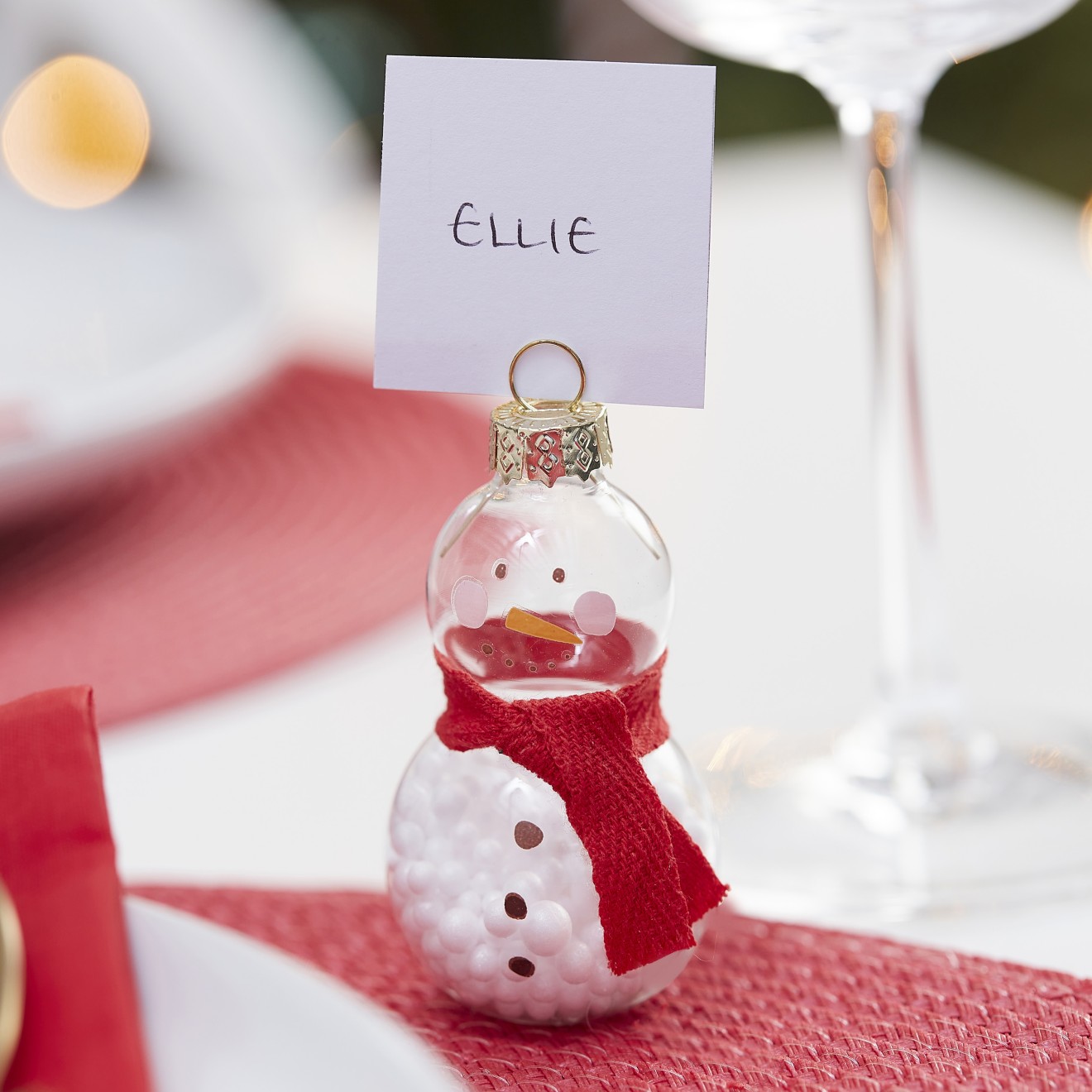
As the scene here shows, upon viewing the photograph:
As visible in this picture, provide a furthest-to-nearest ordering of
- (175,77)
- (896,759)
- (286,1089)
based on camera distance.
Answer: (175,77) < (896,759) < (286,1089)

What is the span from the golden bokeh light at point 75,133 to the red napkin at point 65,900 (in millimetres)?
727

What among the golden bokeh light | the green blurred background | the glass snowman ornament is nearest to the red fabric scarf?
the glass snowman ornament

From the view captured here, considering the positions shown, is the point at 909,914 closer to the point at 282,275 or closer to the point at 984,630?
the point at 984,630

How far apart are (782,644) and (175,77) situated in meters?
0.86

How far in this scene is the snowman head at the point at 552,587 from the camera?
336 mm

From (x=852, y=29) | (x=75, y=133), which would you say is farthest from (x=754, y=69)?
(x=852, y=29)

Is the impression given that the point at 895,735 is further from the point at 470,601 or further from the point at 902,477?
the point at 470,601

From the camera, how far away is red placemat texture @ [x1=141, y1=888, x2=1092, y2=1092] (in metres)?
0.34

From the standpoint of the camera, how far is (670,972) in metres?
0.35

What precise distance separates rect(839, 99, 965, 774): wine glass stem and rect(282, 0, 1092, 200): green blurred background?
1.85 meters

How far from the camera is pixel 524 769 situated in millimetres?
340

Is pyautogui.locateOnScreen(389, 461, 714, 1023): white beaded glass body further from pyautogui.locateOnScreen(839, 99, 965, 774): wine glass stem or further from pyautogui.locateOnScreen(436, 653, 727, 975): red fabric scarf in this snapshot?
pyautogui.locateOnScreen(839, 99, 965, 774): wine glass stem

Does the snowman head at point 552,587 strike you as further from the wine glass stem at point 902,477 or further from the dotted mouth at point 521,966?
the wine glass stem at point 902,477

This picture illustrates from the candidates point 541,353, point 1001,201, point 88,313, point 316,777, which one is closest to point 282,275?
point 88,313
